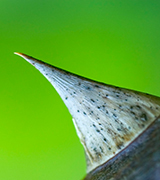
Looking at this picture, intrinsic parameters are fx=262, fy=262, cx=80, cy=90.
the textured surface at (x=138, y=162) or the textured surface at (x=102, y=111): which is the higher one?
the textured surface at (x=102, y=111)

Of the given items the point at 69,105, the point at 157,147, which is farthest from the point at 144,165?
the point at 69,105

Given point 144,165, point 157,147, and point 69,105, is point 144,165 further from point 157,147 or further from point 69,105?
point 69,105

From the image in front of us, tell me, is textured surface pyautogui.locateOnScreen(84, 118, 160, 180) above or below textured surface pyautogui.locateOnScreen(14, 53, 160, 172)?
below
